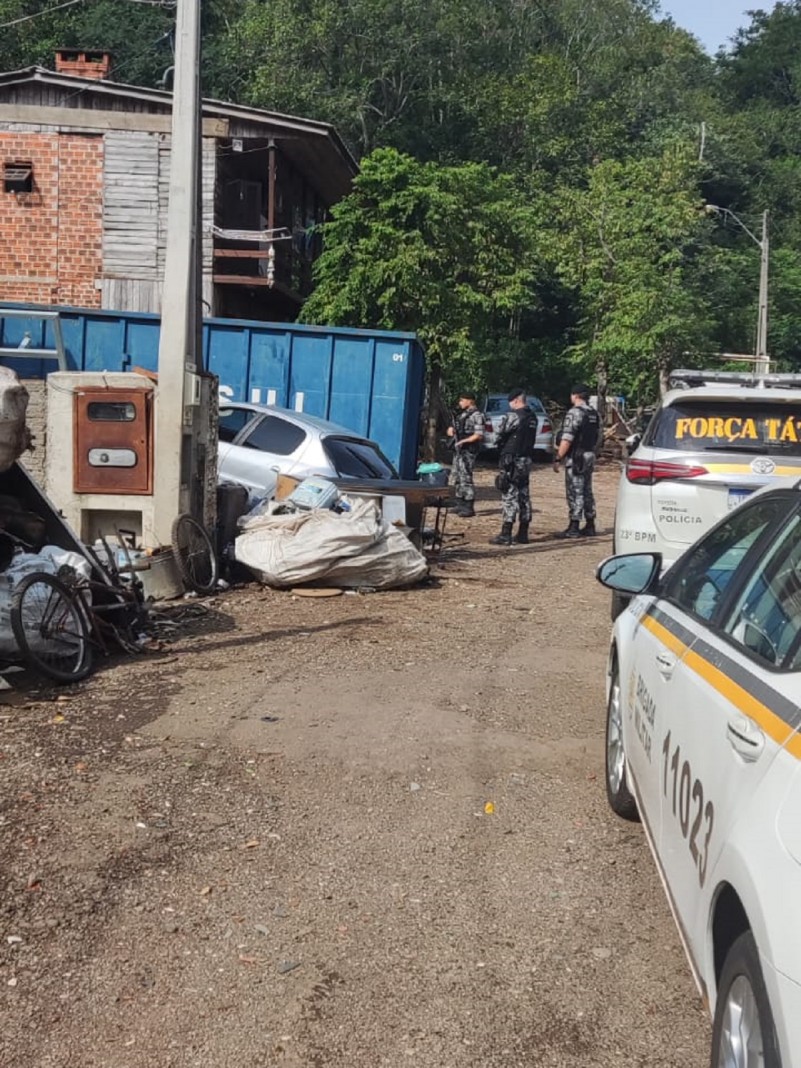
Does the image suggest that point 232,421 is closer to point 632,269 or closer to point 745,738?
point 745,738

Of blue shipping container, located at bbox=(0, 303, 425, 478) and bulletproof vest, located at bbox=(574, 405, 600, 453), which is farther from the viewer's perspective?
blue shipping container, located at bbox=(0, 303, 425, 478)

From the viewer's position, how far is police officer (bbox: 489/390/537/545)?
14.4m

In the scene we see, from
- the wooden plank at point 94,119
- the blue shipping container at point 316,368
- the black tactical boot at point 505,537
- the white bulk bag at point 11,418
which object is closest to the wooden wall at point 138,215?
the wooden plank at point 94,119

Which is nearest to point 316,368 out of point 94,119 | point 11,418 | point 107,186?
point 107,186

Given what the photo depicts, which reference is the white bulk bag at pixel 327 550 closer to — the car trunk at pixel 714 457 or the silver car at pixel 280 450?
the silver car at pixel 280 450

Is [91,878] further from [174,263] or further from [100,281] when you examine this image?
[100,281]

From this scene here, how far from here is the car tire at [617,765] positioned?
500 centimetres

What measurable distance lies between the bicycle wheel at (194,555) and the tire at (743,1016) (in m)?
7.74

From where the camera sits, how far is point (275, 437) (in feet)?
40.4

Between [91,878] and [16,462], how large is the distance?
4239mm

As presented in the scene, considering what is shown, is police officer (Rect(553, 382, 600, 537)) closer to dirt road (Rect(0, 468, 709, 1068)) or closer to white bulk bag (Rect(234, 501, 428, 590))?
white bulk bag (Rect(234, 501, 428, 590))

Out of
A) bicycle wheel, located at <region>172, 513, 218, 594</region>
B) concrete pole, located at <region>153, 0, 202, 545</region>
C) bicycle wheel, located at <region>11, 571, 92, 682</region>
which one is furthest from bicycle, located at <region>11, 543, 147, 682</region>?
concrete pole, located at <region>153, 0, 202, 545</region>

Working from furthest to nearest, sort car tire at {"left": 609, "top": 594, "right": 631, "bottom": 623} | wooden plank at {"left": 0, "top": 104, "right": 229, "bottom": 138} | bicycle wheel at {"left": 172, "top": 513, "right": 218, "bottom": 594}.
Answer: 1. wooden plank at {"left": 0, "top": 104, "right": 229, "bottom": 138}
2. bicycle wheel at {"left": 172, "top": 513, "right": 218, "bottom": 594}
3. car tire at {"left": 609, "top": 594, "right": 631, "bottom": 623}

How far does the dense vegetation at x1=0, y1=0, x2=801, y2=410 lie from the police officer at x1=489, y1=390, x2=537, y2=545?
9024 millimetres
